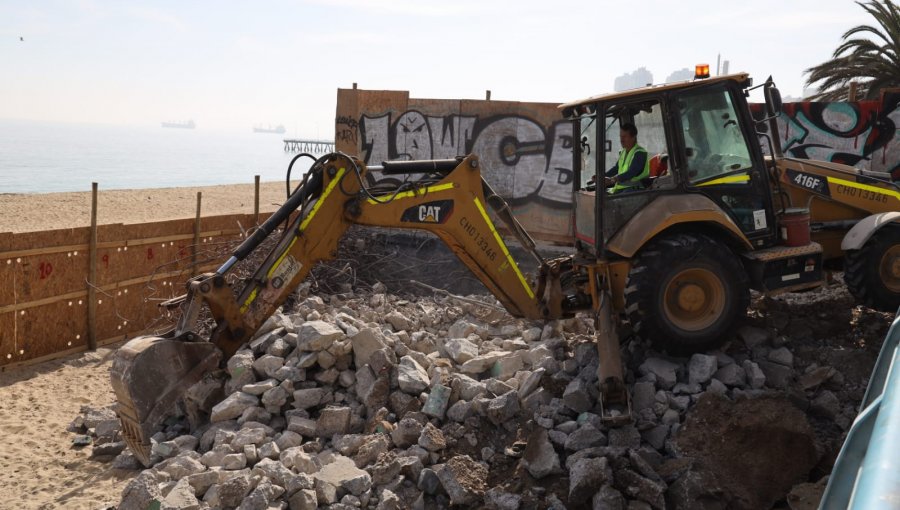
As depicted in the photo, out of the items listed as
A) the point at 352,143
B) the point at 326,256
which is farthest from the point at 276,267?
the point at 352,143

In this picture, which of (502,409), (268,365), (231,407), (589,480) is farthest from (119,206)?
(589,480)

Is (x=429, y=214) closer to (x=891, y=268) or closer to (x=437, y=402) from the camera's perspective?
(x=437, y=402)

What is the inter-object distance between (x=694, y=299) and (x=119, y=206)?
21.8 m

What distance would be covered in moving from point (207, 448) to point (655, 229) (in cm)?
401

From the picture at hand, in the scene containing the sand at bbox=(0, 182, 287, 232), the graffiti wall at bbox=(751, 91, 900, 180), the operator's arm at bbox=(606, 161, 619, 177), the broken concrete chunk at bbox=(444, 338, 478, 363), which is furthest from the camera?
the sand at bbox=(0, 182, 287, 232)

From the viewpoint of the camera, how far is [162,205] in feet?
82.2

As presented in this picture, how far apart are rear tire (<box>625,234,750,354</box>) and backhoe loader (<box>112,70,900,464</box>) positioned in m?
0.01

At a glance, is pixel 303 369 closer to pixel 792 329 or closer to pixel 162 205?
pixel 792 329

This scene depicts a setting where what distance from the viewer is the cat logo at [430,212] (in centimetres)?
628

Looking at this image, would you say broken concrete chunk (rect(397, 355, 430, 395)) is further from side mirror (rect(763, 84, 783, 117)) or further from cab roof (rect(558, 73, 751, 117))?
side mirror (rect(763, 84, 783, 117))

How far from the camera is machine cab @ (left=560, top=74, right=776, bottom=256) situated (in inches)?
245

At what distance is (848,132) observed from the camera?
539 inches

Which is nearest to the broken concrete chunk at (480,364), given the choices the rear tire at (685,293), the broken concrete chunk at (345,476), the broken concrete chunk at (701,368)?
the rear tire at (685,293)

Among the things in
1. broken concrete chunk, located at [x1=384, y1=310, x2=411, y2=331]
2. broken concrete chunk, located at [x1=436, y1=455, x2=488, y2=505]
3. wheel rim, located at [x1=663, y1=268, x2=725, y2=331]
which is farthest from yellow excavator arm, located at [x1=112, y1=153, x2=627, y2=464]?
broken concrete chunk, located at [x1=384, y1=310, x2=411, y2=331]
